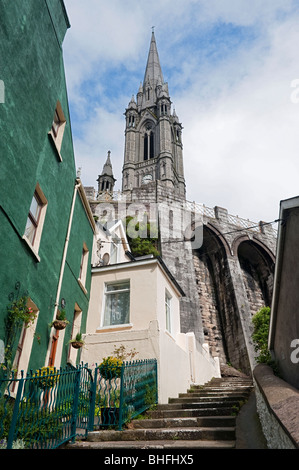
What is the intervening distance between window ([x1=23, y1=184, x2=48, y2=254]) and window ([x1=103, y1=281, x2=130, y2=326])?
4022 millimetres

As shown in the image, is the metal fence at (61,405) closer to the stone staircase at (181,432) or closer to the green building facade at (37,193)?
the stone staircase at (181,432)

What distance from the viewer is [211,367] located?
1530 centimetres

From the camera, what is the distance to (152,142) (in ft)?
180

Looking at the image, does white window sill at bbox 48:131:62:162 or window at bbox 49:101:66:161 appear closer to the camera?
white window sill at bbox 48:131:62:162

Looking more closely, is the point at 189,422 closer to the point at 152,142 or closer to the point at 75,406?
the point at 75,406

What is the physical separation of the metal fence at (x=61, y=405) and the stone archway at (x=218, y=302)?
1348cm

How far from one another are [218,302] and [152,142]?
37.7m

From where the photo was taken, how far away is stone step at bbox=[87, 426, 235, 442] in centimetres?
530

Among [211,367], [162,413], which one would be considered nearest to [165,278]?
[162,413]

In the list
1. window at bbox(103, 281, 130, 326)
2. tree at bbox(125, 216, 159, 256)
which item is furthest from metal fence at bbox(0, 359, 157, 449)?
tree at bbox(125, 216, 159, 256)

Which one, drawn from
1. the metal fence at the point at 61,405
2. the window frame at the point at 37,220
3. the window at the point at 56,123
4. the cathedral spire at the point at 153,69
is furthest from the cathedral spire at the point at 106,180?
the metal fence at the point at 61,405

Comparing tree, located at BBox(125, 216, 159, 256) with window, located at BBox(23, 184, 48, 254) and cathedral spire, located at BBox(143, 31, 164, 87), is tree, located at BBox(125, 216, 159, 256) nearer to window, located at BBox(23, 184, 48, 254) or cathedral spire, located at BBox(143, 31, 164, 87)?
window, located at BBox(23, 184, 48, 254)

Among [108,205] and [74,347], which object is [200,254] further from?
[74,347]

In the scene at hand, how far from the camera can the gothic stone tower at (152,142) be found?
4922cm
